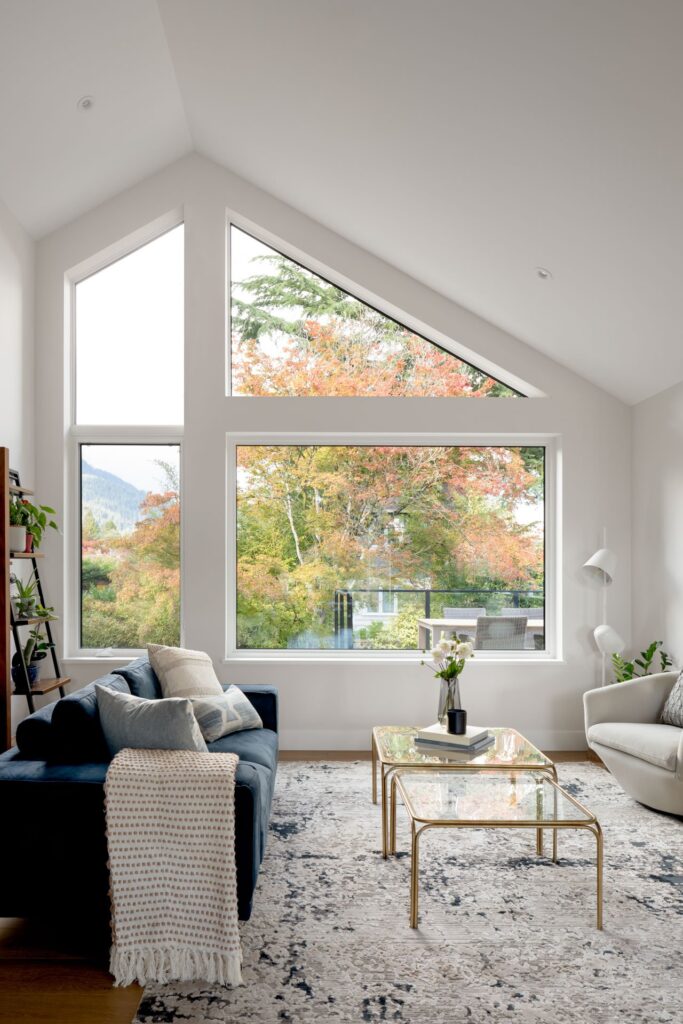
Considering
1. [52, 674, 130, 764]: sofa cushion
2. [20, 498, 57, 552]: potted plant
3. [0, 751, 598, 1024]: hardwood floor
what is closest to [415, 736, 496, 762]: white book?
[52, 674, 130, 764]: sofa cushion

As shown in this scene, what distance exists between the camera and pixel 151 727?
2916 millimetres

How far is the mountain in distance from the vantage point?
17.9 ft

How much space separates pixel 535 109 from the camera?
10.6 feet

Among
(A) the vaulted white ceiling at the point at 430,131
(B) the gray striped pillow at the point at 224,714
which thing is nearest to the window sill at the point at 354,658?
(B) the gray striped pillow at the point at 224,714

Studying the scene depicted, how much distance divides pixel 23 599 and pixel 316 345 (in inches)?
100.0

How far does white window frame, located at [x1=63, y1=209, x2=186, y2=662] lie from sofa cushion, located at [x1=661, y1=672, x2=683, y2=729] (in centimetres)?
301

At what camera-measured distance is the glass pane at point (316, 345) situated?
554 centimetres

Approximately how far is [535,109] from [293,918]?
327cm

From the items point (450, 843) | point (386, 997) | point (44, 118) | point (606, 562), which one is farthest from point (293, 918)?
point (44, 118)

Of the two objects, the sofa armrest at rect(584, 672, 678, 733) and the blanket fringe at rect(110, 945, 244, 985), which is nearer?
the blanket fringe at rect(110, 945, 244, 985)

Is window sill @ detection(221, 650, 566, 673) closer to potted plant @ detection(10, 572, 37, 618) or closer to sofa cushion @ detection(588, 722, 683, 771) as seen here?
sofa cushion @ detection(588, 722, 683, 771)

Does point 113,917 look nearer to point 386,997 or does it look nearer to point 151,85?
point 386,997

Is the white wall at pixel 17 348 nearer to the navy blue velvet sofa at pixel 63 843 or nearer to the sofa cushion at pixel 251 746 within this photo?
the sofa cushion at pixel 251 746

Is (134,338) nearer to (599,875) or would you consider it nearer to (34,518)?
(34,518)
